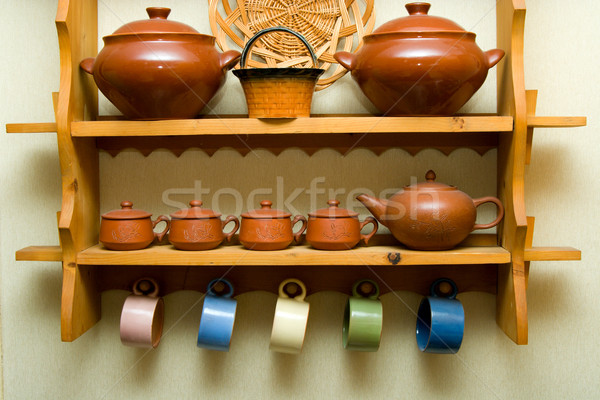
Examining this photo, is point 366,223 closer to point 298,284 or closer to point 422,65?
point 298,284

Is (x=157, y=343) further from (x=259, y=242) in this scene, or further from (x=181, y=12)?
(x=181, y=12)

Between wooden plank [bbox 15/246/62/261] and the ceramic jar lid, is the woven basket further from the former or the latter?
wooden plank [bbox 15/246/62/261]

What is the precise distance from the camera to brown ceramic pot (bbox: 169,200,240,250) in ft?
3.98

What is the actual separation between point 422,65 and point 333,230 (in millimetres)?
388

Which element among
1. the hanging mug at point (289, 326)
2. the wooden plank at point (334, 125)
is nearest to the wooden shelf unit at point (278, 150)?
the wooden plank at point (334, 125)

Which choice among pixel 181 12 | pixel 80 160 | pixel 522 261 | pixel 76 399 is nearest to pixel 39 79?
pixel 80 160

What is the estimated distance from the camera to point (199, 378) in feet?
4.63

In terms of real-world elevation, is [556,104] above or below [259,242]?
above

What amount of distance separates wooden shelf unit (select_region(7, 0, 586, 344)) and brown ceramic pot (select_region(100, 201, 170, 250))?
2 centimetres

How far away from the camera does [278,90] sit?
117cm

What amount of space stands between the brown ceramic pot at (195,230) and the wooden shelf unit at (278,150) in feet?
0.08

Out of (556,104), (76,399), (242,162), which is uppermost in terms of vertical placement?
(556,104)

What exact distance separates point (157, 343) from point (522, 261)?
86cm

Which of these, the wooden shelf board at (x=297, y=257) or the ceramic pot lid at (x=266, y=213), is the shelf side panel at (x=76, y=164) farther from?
the ceramic pot lid at (x=266, y=213)
